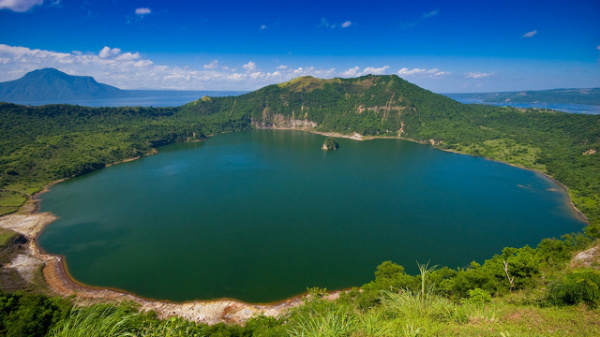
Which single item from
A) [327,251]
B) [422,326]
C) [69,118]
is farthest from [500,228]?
[69,118]

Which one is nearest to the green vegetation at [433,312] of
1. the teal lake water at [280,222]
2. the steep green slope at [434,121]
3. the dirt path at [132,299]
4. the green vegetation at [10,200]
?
the dirt path at [132,299]

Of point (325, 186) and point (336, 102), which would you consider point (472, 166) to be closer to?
point (325, 186)

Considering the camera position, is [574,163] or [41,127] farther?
[41,127]

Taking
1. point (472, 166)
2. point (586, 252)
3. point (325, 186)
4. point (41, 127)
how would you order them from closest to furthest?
point (586, 252) → point (325, 186) → point (472, 166) → point (41, 127)

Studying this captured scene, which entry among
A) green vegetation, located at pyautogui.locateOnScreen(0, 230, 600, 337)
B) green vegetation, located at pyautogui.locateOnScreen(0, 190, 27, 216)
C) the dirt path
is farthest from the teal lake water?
green vegetation, located at pyautogui.locateOnScreen(0, 230, 600, 337)

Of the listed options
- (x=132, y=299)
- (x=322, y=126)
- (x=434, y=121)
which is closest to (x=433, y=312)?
(x=132, y=299)

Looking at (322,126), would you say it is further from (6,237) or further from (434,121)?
(6,237)

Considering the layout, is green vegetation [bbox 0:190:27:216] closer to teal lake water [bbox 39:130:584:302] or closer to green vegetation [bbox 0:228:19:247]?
teal lake water [bbox 39:130:584:302]
